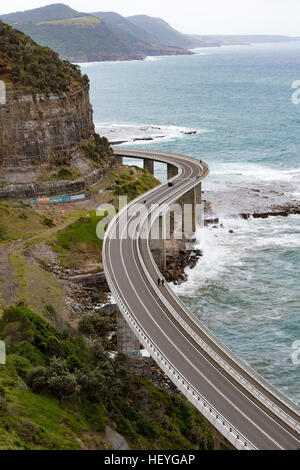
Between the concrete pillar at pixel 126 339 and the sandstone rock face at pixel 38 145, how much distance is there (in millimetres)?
35391

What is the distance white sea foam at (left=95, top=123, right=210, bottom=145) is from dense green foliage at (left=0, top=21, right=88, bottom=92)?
58211 mm

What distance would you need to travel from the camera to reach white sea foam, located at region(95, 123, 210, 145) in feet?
513

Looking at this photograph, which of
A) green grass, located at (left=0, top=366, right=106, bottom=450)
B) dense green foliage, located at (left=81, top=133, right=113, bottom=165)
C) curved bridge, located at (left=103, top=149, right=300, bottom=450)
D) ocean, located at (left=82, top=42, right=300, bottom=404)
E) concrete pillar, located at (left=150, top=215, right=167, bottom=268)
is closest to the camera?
green grass, located at (left=0, top=366, right=106, bottom=450)

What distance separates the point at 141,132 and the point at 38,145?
3403 inches

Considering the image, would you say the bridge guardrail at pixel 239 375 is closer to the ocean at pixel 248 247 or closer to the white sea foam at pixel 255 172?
the ocean at pixel 248 247

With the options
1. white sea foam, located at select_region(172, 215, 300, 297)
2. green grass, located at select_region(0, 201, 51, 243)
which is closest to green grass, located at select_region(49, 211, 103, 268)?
green grass, located at select_region(0, 201, 51, 243)

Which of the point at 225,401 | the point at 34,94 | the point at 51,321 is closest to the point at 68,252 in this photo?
the point at 51,321

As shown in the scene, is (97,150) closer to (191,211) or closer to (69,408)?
(191,211)

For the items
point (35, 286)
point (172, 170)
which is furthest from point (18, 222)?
point (172, 170)

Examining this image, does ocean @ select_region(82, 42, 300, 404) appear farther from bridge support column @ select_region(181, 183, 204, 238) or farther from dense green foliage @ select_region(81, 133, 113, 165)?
dense green foliage @ select_region(81, 133, 113, 165)

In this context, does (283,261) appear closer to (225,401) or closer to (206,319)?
(206,319)

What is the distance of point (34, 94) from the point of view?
82812 mm

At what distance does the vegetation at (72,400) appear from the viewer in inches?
1283

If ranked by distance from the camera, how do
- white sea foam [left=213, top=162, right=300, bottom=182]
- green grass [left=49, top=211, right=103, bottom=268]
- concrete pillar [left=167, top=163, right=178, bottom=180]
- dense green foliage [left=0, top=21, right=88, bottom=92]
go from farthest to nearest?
white sea foam [left=213, top=162, right=300, bottom=182] < concrete pillar [left=167, top=163, right=178, bottom=180] < dense green foliage [left=0, top=21, right=88, bottom=92] < green grass [left=49, top=211, right=103, bottom=268]
